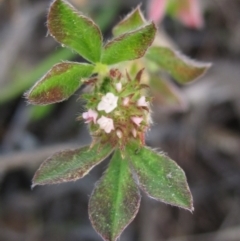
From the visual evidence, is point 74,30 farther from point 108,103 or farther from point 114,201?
point 114,201

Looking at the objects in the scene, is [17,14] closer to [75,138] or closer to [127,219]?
[75,138]

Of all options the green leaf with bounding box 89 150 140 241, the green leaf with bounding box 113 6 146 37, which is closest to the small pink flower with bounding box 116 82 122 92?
the green leaf with bounding box 89 150 140 241

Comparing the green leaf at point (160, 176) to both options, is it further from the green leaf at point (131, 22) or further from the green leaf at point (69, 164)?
the green leaf at point (131, 22)

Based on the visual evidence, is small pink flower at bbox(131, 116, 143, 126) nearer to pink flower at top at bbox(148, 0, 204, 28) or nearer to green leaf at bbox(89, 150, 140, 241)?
green leaf at bbox(89, 150, 140, 241)

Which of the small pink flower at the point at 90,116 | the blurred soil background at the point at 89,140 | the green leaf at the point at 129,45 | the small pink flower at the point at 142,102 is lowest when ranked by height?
the blurred soil background at the point at 89,140

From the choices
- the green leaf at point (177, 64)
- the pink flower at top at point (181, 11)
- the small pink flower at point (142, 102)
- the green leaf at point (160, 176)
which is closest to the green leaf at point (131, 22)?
the green leaf at point (177, 64)

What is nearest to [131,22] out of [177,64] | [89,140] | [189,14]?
[177,64]

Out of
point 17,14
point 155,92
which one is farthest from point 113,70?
point 17,14
